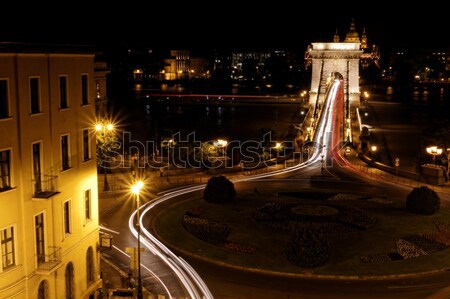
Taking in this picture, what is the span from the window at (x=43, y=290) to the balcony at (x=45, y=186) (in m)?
3.61

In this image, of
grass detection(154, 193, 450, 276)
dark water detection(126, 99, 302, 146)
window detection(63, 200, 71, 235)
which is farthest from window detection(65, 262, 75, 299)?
dark water detection(126, 99, 302, 146)

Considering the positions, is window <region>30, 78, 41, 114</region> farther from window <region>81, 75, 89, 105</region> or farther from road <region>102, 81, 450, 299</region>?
road <region>102, 81, 450, 299</region>

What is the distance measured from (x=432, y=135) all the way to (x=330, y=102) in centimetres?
5436

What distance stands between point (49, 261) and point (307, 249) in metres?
13.8

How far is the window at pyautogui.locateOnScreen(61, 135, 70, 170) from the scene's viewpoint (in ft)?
87.9

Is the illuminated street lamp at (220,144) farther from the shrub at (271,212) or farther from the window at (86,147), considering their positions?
the window at (86,147)

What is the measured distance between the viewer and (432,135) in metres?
82.6

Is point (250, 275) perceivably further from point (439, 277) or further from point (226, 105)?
point (226, 105)

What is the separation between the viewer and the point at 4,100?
2258cm

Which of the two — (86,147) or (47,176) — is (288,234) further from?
(47,176)

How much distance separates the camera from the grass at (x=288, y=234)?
33.0 m

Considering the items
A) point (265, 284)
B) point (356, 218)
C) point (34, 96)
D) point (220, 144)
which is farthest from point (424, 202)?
point (34, 96)

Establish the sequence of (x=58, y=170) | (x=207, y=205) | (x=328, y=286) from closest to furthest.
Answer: (x=58, y=170) → (x=328, y=286) → (x=207, y=205)

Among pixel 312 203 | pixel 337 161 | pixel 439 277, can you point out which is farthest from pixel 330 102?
pixel 439 277
